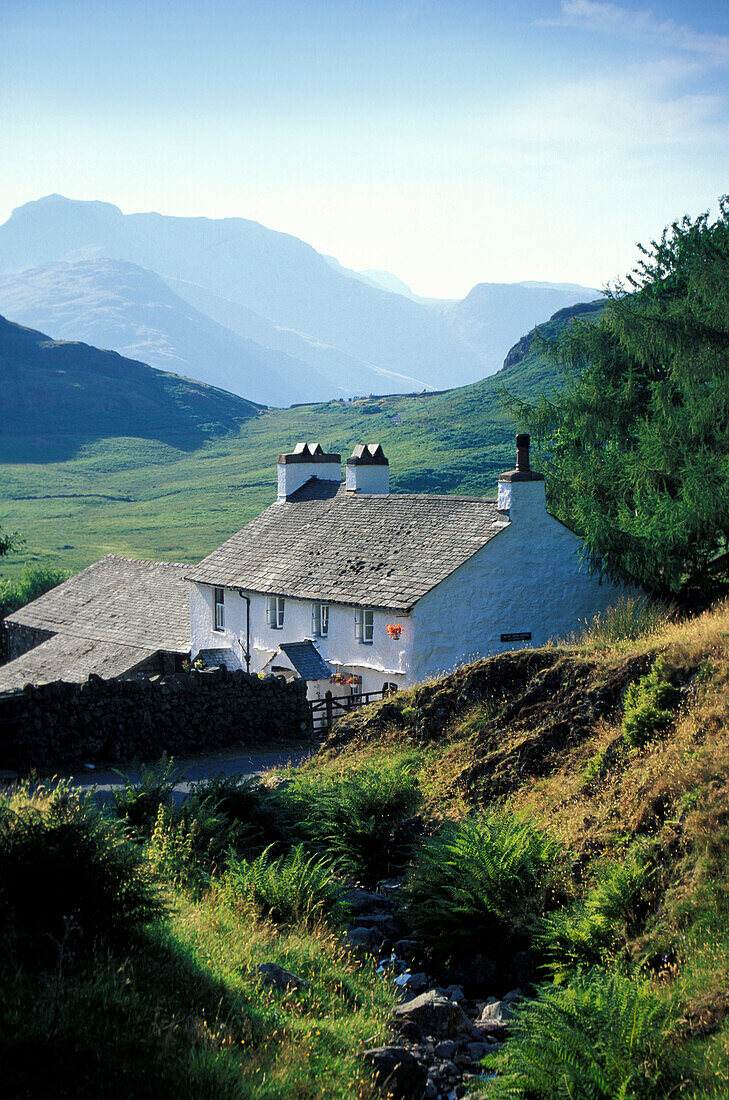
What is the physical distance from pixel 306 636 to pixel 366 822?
18.7 metres

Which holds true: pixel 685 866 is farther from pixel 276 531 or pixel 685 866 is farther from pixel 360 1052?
pixel 276 531

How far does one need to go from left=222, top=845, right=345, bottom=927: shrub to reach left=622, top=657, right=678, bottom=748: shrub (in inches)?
172

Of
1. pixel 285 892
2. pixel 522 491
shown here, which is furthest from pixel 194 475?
pixel 285 892

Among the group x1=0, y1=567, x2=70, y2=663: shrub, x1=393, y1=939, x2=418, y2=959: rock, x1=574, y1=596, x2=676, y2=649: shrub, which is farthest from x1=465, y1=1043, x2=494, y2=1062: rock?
x1=0, y1=567, x2=70, y2=663: shrub

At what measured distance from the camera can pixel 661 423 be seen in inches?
1100

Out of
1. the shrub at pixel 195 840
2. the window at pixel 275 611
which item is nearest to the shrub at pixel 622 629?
the shrub at pixel 195 840

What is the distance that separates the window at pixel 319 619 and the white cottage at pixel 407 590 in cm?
3

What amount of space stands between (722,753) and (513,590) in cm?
1877

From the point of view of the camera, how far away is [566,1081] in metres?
7.50

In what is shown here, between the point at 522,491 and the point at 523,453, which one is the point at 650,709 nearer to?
the point at 522,491

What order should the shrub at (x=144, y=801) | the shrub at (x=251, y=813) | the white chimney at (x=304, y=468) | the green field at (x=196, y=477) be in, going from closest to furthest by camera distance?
the shrub at (x=251, y=813) < the shrub at (x=144, y=801) < the white chimney at (x=304, y=468) < the green field at (x=196, y=477)

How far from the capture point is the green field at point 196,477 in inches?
4921

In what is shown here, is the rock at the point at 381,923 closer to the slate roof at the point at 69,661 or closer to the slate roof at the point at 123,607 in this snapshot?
the slate roof at the point at 69,661

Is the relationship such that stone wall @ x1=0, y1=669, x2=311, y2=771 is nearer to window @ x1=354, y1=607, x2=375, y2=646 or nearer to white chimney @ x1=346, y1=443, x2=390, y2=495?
window @ x1=354, y1=607, x2=375, y2=646
